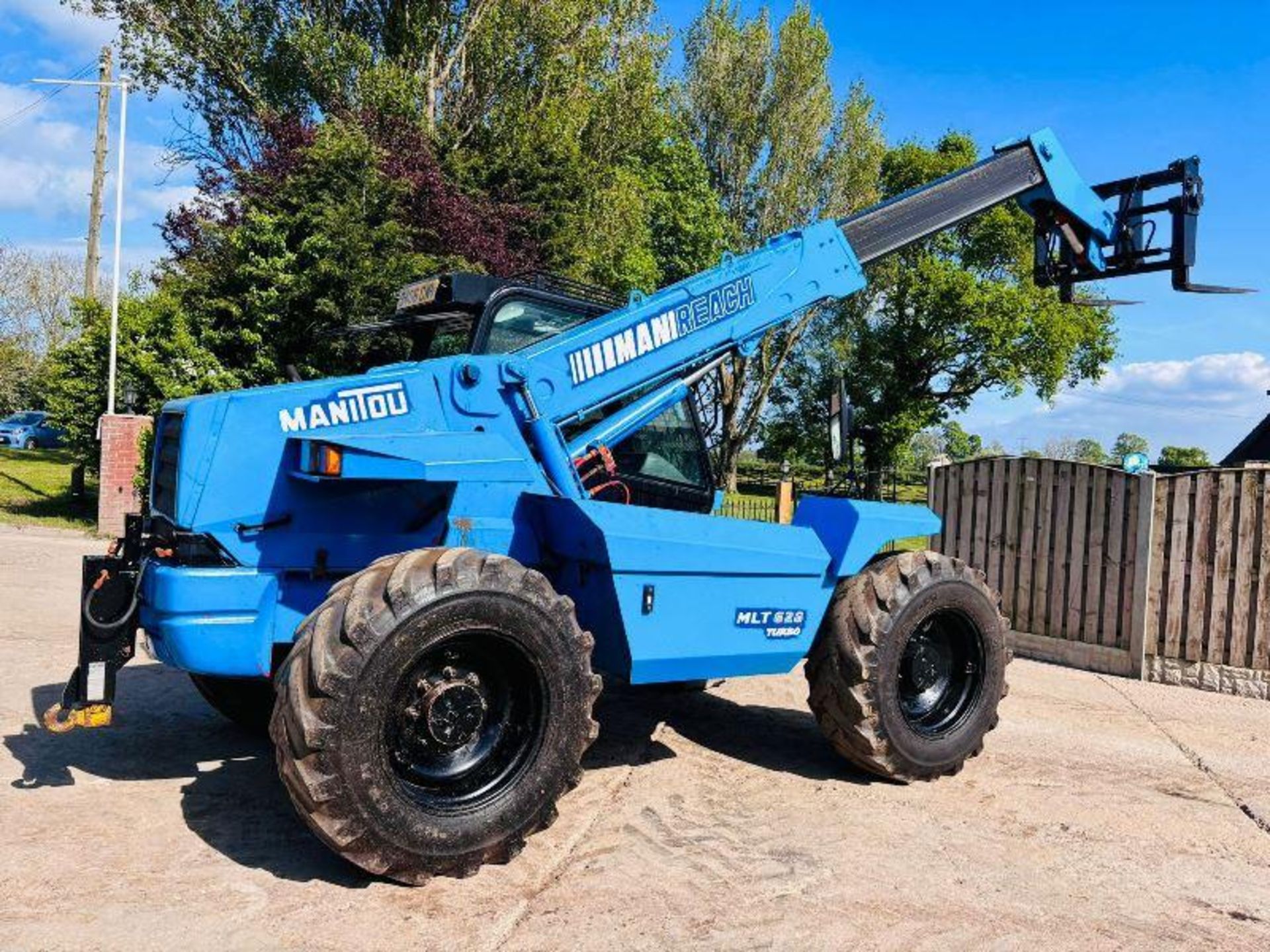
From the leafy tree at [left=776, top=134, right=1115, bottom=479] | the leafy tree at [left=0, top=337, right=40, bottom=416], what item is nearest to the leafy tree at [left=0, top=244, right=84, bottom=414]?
the leafy tree at [left=0, top=337, right=40, bottom=416]

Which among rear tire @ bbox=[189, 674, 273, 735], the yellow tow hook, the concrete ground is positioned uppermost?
the yellow tow hook

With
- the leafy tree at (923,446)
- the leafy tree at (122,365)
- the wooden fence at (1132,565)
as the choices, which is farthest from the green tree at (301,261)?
the leafy tree at (923,446)

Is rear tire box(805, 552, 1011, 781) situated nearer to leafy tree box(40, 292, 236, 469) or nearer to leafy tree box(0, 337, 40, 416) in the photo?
leafy tree box(40, 292, 236, 469)

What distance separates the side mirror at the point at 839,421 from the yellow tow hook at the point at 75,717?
3.43 metres

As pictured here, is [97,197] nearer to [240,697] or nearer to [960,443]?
[240,697]

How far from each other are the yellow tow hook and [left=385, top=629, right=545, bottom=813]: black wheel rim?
1310 mm

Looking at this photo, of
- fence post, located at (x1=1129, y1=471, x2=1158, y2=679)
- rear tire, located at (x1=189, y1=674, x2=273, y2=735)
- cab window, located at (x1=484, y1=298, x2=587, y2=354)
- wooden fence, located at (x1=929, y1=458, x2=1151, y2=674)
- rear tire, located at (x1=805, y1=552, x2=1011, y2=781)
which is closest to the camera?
rear tire, located at (x1=805, y1=552, x2=1011, y2=781)

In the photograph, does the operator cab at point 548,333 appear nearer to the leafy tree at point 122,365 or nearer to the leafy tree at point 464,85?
the leafy tree at point 122,365

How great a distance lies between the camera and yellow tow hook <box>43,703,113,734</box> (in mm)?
4078

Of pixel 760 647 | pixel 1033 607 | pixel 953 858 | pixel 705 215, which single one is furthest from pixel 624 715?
pixel 705 215

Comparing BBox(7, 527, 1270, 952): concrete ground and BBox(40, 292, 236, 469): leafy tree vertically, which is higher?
BBox(40, 292, 236, 469): leafy tree

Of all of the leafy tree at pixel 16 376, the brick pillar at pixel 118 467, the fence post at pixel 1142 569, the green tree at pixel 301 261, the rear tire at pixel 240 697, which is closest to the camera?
the rear tire at pixel 240 697

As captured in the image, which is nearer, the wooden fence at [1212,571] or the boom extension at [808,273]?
the boom extension at [808,273]

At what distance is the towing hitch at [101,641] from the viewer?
412cm
